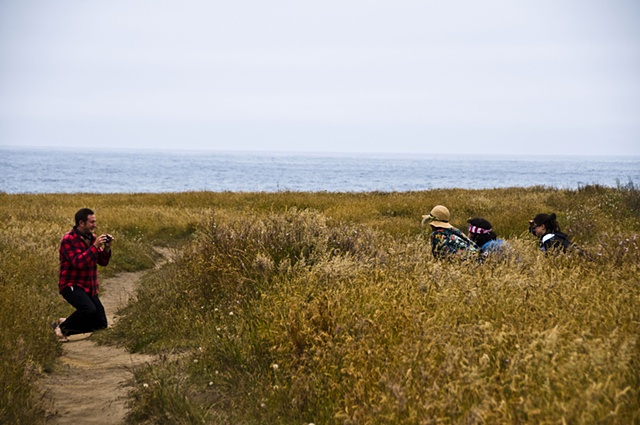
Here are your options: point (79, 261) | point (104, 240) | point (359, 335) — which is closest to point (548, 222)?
point (359, 335)

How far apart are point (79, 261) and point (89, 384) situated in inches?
92.0

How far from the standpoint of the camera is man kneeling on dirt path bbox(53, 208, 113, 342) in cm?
823

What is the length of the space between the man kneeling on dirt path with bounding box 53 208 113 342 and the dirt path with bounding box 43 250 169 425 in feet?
0.99

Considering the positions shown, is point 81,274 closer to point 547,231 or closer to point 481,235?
point 481,235

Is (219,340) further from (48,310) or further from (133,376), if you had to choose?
(48,310)

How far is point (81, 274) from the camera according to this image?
27.8 ft

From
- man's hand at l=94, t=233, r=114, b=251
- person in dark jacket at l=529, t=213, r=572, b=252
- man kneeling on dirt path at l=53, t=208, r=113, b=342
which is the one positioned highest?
person in dark jacket at l=529, t=213, r=572, b=252

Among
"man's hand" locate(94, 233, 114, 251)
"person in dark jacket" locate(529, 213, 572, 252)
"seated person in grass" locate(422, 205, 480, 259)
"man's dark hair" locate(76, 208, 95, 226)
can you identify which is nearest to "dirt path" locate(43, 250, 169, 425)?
"man's hand" locate(94, 233, 114, 251)

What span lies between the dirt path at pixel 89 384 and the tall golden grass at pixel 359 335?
0.20 m

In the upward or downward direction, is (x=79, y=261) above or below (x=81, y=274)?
above

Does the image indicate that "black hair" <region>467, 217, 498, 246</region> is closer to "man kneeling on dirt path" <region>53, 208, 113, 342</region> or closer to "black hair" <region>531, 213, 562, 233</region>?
"black hair" <region>531, 213, 562, 233</region>

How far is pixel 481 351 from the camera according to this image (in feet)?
13.9

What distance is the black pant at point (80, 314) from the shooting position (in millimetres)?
8266

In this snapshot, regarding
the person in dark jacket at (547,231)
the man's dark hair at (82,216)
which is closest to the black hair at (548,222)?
the person in dark jacket at (547,231)
